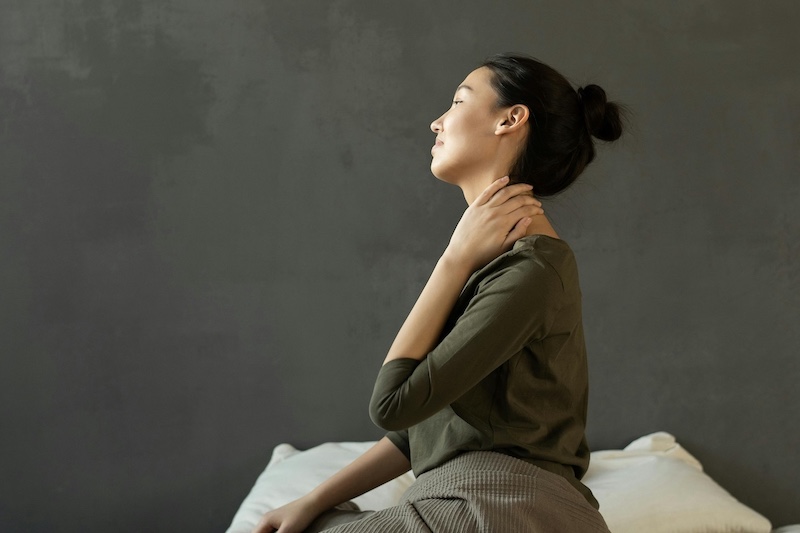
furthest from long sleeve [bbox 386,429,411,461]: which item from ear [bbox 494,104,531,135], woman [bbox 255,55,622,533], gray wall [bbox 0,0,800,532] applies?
gray wall [bbox 0,0,800,532]

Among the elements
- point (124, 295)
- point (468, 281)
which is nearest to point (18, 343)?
point (124, 295)

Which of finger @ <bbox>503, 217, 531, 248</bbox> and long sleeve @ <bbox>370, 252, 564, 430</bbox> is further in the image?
finger @ <bbox>503, 217, 531, 248</bbox>

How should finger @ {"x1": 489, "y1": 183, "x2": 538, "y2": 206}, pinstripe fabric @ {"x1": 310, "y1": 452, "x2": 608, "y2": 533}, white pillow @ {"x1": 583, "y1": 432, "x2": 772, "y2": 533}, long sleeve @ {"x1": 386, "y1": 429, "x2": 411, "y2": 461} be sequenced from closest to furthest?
pinstripe fabric @ {"x1": 310, "y1": 452, "x2": 608, "y2": 533}, finger @ {"x1": 489, "y1": 183, "x2": 538, "y2": 206}, long sleeve @ {"x1": 386, "y1": 429, "x2": 411, "y2": 461}, white pillow @ {"x1": 583, "y1": 432, "x2": 772, "y2": 533}

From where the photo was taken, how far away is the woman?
106cm

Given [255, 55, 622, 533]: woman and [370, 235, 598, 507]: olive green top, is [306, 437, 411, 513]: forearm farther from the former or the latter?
[370, 235, 598, 507]: olive green top

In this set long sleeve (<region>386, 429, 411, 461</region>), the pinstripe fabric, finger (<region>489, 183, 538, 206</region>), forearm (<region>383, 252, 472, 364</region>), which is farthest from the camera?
long sleeve (<region>386, 429, 411, 461</region>)

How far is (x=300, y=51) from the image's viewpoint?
232cm

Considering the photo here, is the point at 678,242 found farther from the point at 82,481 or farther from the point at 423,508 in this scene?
the point at 82,481

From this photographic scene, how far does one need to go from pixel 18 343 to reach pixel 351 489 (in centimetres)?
139

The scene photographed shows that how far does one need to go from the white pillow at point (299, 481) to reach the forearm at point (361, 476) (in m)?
0.56

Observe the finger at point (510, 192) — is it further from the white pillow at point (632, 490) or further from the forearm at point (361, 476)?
the white pillow at point (632, 490)

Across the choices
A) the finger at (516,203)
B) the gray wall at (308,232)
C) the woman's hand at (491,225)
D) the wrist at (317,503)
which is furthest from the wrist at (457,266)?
the gray wall at (308,232)

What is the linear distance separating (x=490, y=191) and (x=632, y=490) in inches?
39.6

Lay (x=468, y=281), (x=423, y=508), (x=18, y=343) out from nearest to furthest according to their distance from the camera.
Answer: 1. (x=423, y=508)
2. (x=468, y=281)
3. (x=18, y=343)
